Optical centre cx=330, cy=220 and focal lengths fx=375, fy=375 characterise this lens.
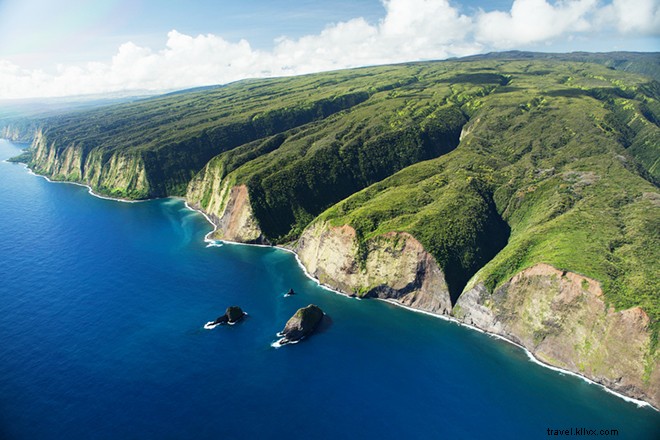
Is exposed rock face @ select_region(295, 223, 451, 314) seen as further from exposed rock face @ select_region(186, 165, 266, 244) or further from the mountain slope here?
exposed rock face @ select_region(186, 165, 266, 244)

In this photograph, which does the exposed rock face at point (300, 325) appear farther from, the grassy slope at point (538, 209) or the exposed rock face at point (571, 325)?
the exposed rock face at point (571, 325)

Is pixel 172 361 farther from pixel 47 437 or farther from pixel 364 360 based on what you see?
pixel 364 360

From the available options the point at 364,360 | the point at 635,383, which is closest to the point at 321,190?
the point at 364,360

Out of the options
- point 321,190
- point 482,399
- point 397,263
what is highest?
point 321,190

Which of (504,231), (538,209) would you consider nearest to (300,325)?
(504,231)

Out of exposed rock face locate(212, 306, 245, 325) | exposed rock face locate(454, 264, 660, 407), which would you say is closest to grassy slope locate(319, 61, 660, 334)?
exposed rock face locate(454, 264, 660, 407)

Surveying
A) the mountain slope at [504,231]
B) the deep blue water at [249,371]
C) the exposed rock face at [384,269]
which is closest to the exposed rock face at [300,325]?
the deep blue water at [249,371]
